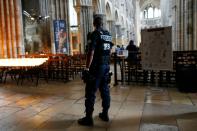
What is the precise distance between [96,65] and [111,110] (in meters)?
1.32

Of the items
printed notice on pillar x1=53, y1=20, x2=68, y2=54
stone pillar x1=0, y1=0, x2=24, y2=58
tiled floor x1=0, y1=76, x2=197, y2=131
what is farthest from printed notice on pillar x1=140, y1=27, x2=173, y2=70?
stone pillar x1=0, y1=0, x2=24, y2=58

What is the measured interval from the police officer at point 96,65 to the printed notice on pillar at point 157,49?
8.98ft

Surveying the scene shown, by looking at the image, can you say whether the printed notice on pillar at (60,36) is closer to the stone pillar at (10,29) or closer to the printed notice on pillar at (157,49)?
the stone pillar at (10,29)

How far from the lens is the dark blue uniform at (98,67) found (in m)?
4.04

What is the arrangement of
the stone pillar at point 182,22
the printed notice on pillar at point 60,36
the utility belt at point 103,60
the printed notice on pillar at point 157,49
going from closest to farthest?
1. the utility belt at point 103,60
2. the printed notice on pillar at point 157,49
3. the printed notice on pillar at point 60,36
4. the stone pillar at point 182,22

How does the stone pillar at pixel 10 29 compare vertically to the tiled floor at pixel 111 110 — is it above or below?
above

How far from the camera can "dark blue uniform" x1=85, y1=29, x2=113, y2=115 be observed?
4035 mm

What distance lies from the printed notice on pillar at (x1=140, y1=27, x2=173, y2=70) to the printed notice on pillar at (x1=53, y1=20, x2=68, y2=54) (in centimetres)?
749

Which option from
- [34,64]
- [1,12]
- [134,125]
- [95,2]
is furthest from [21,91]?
[95,2]

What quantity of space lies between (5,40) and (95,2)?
1350 cm

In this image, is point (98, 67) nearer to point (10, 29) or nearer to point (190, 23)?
point (10, 29)

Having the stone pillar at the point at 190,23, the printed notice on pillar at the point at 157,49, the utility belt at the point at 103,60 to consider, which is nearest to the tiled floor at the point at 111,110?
the printed notice on pillar at the point at 157,49

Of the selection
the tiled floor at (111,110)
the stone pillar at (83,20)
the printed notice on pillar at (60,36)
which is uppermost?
the stone pillar at (83,20)

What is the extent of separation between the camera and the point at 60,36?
13469mm
